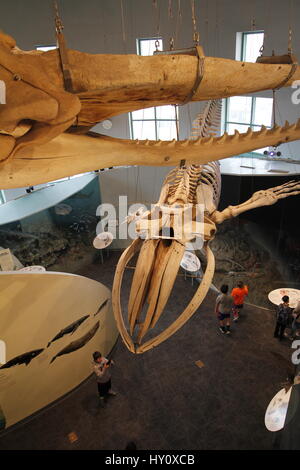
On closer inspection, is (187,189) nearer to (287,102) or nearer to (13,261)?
(13,261)

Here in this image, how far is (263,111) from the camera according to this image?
10.4m

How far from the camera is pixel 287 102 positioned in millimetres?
9320

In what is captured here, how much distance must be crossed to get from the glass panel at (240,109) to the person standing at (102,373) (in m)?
8.85

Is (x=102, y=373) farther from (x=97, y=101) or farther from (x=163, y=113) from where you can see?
(x=163, y=113)

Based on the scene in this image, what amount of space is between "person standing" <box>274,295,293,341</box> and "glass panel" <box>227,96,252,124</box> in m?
6.92

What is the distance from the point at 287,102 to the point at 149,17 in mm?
4759

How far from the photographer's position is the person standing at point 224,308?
6480 mm

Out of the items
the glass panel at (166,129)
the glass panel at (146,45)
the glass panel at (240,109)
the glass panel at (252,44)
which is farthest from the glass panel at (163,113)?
the glass panel at (252,44)

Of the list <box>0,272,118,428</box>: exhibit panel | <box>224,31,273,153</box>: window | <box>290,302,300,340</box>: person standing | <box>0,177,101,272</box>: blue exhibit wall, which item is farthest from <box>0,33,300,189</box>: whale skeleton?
<box>224,31,273,153</box>: window

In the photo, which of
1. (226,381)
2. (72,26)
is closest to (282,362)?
(226,381)

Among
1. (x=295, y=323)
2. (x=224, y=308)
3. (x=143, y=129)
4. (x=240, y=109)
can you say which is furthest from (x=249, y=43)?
(x=295, y=323)

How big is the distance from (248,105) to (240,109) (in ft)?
1.04

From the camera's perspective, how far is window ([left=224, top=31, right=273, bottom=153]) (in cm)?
982

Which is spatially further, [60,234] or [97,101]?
[60,234]
